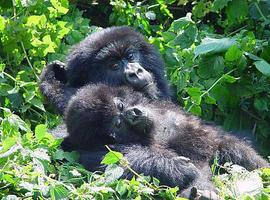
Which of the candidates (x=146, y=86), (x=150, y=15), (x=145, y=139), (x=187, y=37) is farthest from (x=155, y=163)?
(x=150, y=15)

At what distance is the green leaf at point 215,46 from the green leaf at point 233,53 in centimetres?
8

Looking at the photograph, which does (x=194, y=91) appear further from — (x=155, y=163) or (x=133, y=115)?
(x=155, y=163)

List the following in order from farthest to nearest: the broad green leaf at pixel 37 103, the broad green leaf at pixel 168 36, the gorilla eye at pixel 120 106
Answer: the broad green leaf at pixel 168 36 → the broad green leaf at pixel 37 103 → the gorilla eye at pixel 120 106

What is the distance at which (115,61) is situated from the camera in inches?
200

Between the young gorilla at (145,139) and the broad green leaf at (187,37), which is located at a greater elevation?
the broad green leaf at (187,37)

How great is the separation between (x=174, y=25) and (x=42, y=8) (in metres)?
0.91

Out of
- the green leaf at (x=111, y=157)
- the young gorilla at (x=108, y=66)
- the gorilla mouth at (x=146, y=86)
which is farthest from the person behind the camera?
the young gorilla at (x=108, y=66)

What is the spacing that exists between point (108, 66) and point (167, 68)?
0.57 metres

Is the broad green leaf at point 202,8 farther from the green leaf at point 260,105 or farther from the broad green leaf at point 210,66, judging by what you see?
the green leaf at point 260,105

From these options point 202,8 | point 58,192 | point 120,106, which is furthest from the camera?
point 202,8

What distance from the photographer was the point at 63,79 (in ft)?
17.5

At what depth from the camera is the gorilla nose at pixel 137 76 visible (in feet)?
15.8

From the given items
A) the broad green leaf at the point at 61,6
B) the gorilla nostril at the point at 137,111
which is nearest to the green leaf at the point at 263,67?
the gorilla nostril at the point at 137,111

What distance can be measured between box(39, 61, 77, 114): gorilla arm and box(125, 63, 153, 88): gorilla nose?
0.43 metres
